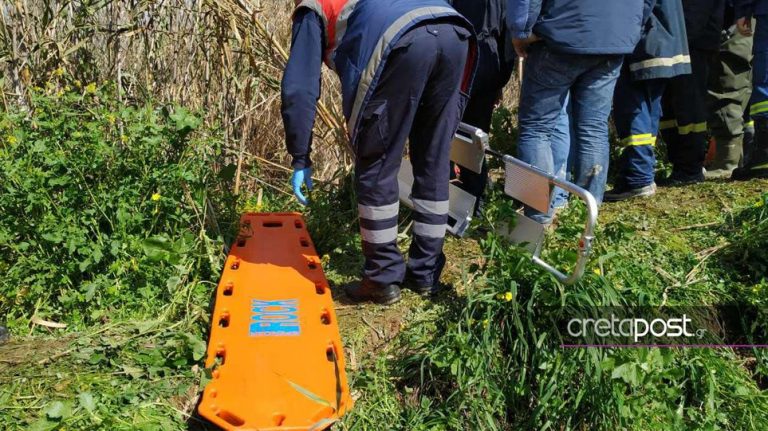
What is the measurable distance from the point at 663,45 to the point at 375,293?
2.63m

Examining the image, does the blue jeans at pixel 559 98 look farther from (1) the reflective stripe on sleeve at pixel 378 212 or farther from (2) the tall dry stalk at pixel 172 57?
Result: (2) the tall dry stalk at pixel 172 57

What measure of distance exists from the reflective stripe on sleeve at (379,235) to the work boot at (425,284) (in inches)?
10.2

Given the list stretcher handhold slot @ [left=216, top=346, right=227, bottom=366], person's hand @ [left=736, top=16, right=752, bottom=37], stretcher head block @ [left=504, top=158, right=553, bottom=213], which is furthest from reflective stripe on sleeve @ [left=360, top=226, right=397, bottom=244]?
person's hand @ [left=736, top=16, right=752, bottom=37]

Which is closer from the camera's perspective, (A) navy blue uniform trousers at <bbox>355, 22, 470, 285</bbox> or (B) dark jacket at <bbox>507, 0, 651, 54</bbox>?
(A) navy blue uniform trousers at <bbox>355, 22, 470, 285</bbox>

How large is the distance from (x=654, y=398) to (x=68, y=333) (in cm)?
254

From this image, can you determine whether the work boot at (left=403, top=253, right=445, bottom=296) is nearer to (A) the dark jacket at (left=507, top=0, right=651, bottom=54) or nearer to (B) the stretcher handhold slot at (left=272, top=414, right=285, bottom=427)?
(B) the stretcher handhold slot at (left=272, top=414, right=285, bottom=427)

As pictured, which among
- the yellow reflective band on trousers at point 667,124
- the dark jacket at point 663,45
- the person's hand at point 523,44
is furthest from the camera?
the yellow reflective band on trousers at point 667,124

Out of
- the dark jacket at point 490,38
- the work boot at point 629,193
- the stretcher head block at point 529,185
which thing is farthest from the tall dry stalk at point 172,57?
the work boot at point 629,193

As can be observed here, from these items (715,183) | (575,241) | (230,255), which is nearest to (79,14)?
(230,255)

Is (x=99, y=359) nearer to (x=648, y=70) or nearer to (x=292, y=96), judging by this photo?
(x=292, y=96)

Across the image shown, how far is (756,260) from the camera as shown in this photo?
3.59 meters

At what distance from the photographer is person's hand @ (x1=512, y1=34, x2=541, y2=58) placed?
384 cm

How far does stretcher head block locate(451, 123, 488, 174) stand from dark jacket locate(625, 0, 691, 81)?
4.60 feet

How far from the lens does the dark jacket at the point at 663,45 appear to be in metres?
4.46
